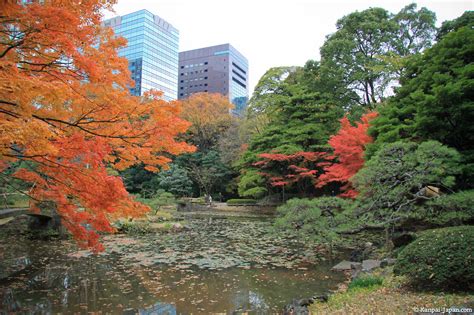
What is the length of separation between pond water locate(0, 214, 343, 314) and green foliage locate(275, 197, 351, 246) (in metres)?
0.78

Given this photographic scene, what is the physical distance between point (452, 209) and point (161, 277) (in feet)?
21.7

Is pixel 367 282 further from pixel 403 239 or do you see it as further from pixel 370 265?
pixel 403 239

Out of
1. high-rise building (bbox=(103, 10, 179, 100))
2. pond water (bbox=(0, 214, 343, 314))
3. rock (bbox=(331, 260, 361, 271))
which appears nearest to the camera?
pond water (bbox=(0, 214, 343, 314))

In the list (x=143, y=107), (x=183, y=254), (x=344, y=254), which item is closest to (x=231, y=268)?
(x=183, y=254)

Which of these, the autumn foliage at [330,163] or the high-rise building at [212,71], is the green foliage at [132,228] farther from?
the high-rise building at [212,71]

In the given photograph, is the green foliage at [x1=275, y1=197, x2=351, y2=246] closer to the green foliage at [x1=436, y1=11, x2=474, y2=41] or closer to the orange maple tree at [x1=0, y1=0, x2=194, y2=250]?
the orange maple tree at [x1=0, y1=0, x2=194, y2=250]

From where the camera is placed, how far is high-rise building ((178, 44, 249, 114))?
257ft

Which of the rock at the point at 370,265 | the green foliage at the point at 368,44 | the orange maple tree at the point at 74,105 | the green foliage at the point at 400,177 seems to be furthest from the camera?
the green foliage at the point at 368,44

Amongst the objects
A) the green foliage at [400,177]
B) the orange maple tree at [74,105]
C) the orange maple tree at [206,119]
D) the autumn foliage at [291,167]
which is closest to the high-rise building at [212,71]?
the orange maple tree at [206,119]

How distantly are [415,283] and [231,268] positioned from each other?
14.4 feet

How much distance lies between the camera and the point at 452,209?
6.51 metres

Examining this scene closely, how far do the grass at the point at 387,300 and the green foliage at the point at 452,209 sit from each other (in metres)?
2.32

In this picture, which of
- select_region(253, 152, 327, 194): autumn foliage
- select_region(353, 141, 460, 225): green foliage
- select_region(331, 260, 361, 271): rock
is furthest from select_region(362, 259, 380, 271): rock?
select_region(253, 152, 327, 194): autumn foliage

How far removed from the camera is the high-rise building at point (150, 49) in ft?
116
